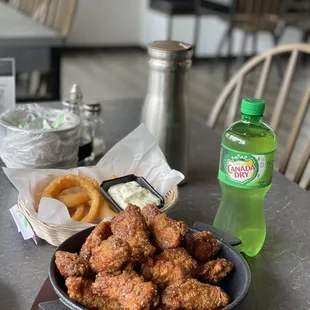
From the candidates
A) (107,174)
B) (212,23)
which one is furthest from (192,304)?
(212,23)

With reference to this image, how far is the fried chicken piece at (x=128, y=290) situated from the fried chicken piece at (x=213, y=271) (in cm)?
9

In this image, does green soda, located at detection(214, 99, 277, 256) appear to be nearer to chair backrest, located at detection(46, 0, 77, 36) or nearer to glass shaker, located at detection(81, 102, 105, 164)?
glass shaker, located at detection(81, 102, 105, 164)

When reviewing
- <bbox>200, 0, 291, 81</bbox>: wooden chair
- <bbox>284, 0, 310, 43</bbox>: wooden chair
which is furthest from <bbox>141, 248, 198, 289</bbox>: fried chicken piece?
<bbox>284, 0, 310, 43</bbox>: wooden chair

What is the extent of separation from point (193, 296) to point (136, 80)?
4058mm

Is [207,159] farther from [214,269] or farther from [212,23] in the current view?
[212,23]

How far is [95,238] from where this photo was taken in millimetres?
726

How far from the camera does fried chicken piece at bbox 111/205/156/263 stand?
0.70 metres

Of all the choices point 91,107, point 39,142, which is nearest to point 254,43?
point 91,107

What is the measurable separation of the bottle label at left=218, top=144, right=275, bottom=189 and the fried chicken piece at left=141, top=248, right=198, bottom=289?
0.19 meters

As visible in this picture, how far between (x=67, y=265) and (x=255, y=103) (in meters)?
0.36

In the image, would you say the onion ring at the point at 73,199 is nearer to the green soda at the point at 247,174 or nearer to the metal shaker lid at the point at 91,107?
the green soda at the point at 247,174

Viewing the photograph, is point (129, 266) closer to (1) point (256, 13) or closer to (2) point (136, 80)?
(2) point (136, 80)

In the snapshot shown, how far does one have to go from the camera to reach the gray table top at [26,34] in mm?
2205

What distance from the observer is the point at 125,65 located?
511 cm
